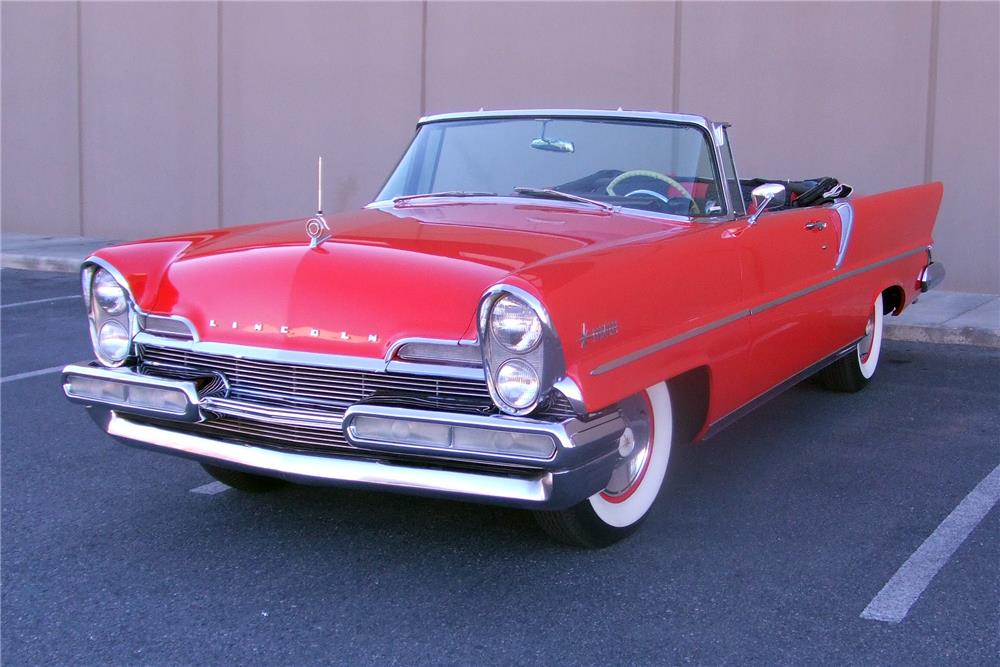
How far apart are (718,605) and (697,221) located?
1515 millimetres

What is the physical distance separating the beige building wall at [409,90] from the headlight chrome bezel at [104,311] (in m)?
6.43

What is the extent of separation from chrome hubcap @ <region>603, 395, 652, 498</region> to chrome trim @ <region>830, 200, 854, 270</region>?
1.67m

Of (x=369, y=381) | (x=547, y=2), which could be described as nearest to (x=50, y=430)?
(x=369, y=381)

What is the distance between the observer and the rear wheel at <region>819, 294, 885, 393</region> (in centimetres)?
552

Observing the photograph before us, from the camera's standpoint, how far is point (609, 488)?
3434 mm

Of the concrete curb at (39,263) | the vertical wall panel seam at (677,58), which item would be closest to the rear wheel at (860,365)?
the vertical wall panel seam at (677,58)

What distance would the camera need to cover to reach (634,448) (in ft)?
11.4

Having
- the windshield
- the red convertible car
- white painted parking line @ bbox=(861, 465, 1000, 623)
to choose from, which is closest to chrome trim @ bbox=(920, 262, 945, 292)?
the red convertible car

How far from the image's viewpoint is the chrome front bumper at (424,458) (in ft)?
9.42

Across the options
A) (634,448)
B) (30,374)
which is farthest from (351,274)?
(30,374)

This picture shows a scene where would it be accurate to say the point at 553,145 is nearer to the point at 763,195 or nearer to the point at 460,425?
the point at 763,195

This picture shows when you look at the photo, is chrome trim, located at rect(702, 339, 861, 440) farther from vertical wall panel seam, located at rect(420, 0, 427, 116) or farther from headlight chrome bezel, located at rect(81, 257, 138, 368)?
vertical wall panel seam, located at rect(420, 0, 427, 116)

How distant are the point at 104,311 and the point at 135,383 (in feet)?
1.18

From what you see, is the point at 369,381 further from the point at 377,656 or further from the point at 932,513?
the point at 932,513
